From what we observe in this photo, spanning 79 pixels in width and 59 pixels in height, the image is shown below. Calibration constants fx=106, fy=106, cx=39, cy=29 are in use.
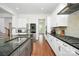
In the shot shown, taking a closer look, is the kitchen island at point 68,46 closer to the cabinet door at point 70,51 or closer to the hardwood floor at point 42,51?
the cabinet door at point 70,51

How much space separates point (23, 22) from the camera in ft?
15.8

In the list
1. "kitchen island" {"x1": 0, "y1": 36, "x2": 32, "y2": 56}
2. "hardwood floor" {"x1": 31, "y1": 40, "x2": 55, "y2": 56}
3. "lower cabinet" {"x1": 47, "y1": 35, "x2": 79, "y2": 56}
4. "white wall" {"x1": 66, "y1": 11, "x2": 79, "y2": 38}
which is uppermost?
"white wall" {"x1": 66, "y1": 11, "x2": 79, "y2": 38}

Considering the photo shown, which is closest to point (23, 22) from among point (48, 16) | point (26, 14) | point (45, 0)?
point (26, 14)

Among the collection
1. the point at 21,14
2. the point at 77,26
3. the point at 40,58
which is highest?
the point at 21,14

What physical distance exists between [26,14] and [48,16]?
47.5 inches

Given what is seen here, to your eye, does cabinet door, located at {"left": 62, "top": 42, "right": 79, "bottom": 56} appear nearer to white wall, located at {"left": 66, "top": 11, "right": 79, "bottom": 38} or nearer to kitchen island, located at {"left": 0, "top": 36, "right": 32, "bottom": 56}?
kitchen island, located at {"left": 0, "top": 36, "right": 32, "bottom": 56}

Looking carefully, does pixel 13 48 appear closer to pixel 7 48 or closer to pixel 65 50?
pixel 7 48

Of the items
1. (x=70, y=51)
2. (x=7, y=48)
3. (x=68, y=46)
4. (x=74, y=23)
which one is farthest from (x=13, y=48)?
(x=74, y=23)

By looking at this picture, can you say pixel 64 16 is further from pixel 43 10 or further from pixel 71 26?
pixel 43 10

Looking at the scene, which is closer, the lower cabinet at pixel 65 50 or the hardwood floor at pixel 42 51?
the lower cabinet at pixel 65 50

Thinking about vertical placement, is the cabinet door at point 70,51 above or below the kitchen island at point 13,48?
below

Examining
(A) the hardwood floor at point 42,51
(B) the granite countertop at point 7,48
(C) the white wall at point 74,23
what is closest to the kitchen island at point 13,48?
(B) the granite countertop at point 7,48

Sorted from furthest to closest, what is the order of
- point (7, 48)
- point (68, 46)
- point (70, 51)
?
point (68, 46) → point (70, 51) → point (7, 48)

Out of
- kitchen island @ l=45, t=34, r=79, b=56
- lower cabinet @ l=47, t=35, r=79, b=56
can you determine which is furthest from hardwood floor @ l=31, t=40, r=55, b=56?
kitchen island @ l=45, t=34, r=79, b=56
